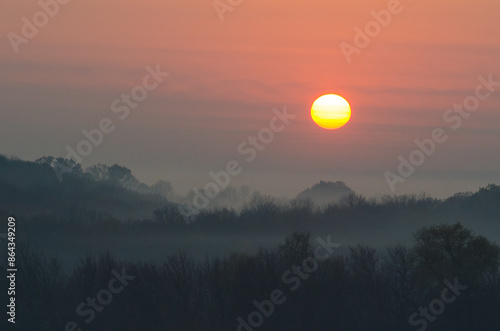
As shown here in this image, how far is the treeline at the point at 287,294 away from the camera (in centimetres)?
5778

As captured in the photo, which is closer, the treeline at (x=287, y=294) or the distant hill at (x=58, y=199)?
the treeline at (x=287, y=294)

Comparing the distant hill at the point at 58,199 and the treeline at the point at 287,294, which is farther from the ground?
the distant hill at the point at 58,199

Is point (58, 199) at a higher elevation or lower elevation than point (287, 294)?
higher

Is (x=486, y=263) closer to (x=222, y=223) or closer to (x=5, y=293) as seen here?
(x=5, y=293)

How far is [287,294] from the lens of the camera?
204ft

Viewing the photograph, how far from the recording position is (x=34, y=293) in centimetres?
6347

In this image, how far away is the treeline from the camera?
2275 inches

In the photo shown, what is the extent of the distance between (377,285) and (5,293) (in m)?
25.8

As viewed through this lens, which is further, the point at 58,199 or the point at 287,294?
the point at 58,199

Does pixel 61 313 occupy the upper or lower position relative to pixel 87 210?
lower

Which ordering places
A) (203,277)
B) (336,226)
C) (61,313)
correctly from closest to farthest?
(61,313)
(203,277)
(336,226)

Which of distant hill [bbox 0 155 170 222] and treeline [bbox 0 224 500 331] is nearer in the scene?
treeline [bbox 0 224 500 331]

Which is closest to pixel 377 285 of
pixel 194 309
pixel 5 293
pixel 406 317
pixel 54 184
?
pixel 406 317

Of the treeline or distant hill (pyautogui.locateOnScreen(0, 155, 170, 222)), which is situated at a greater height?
distant hill (pyautogui.locateOnScreen(0, 155, 170, 222))
